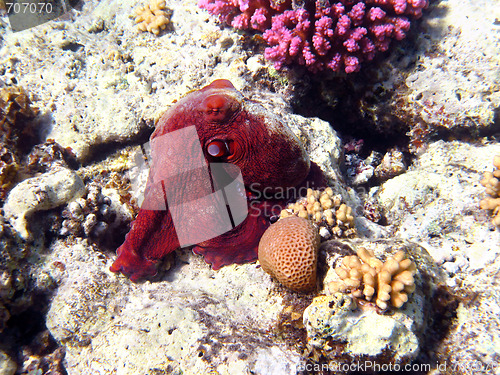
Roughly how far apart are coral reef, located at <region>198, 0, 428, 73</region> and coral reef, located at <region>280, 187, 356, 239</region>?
189cm

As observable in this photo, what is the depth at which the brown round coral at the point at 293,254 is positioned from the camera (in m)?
2.24

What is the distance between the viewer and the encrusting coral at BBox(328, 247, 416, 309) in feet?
6.63

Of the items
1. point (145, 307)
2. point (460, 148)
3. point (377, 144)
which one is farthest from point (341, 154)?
point (145, 307)

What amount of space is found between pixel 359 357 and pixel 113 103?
4.28 m

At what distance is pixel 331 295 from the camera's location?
2.01m

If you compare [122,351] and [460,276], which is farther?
[460,276]

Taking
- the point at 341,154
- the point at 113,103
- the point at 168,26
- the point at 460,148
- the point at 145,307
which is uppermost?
the point at 168,26

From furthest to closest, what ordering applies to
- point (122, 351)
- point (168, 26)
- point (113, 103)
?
point (168, 26) < point (113, 103) < point (122, 351)

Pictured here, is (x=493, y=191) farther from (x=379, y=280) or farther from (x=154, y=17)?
(x=154, y=17)

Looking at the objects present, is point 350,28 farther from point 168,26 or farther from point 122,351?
point 122,351

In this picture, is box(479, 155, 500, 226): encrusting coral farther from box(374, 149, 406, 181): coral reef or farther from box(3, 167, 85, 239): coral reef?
box(3, 167, 85, 239): coral reef

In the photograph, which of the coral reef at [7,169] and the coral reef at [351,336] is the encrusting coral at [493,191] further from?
the coral reef at [7,169]

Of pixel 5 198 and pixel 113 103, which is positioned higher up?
pixel 113 103

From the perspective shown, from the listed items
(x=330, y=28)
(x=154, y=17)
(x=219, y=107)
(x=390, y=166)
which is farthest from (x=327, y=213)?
(x=154, y=17)
